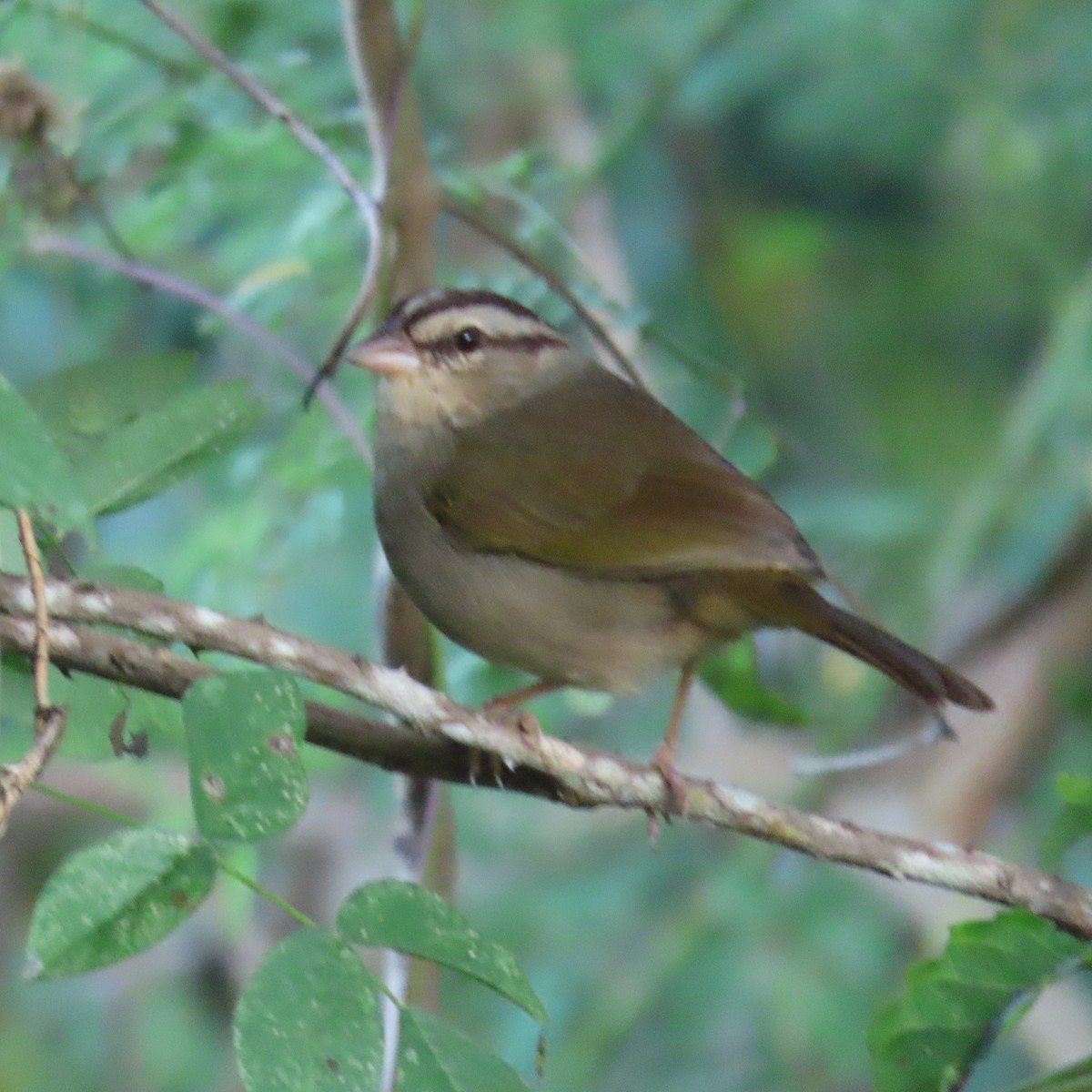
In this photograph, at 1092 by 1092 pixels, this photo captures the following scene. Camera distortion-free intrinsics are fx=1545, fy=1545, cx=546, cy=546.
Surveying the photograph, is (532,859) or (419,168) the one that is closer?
(419,168)

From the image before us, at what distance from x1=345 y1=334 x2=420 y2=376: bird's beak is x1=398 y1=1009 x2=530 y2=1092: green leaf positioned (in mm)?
1307

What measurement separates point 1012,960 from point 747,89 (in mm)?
3455

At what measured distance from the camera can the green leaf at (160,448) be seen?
1606 mm

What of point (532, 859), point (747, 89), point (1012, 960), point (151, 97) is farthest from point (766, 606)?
point (747, 89)

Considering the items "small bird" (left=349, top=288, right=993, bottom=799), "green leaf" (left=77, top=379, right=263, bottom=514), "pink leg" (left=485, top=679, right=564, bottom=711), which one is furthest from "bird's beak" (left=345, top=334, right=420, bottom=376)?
"green leaf" (left=77, top=379, right=263, bottom=514)

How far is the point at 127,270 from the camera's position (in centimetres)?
244

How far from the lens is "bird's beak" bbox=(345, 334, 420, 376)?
8.09 feet

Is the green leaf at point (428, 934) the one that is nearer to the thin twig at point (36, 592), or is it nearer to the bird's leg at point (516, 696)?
the thin twig at point (36, 592)

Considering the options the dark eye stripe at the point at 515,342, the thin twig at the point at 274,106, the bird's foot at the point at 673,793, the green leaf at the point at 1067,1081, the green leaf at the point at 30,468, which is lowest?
the green leaf at the point at 1067,1081

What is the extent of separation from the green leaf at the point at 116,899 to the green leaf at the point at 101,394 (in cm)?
51

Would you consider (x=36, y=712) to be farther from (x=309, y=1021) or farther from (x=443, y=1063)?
(x=443, y=1063)

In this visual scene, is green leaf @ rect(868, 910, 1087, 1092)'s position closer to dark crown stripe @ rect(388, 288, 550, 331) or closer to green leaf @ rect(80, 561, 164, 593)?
green leaf @ rect(80, 561, 164, 593)

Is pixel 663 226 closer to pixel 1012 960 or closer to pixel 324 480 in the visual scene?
pixel 324 480

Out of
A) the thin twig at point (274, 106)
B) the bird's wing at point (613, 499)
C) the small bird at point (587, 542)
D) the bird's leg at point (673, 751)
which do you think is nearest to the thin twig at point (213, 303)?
the small bird at point (587, 542)
